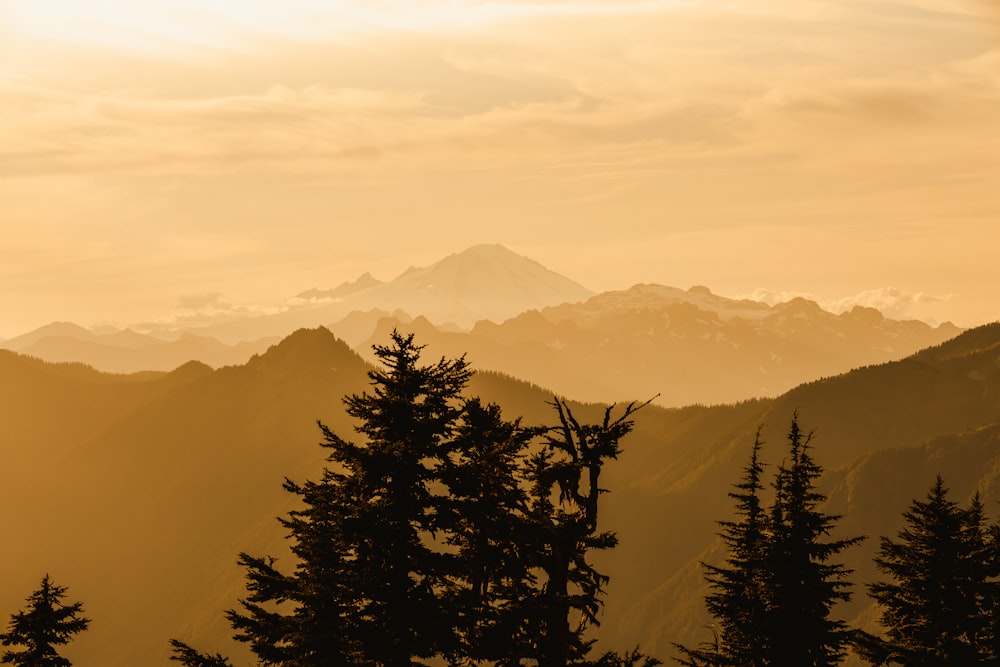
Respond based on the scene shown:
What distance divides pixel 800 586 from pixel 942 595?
4718 millimetres

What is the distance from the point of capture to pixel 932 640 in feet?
124

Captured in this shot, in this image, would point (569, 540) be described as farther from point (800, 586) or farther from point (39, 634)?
point (39, 634)

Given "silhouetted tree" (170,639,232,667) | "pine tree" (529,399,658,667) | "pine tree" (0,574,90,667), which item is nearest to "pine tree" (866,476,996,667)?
"pine tree" (529,399,658,667)

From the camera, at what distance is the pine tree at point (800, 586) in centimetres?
3862

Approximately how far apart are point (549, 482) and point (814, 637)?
697 inches

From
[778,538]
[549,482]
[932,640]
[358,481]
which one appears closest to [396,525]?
[358,481]

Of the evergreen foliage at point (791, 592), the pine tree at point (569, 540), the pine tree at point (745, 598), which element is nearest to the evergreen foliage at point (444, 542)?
the pine tree at point (569, 540)

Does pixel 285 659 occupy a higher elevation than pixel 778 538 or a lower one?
lower

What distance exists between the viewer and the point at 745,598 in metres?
41.8

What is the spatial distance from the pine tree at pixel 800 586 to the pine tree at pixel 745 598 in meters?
0.42

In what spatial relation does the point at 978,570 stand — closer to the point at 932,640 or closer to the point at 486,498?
the point at 932,640

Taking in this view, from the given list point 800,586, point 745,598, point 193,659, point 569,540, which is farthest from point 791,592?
point 193,659

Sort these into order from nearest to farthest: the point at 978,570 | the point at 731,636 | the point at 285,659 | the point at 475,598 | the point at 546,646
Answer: the point at 546,646
the point at 475,598
the point at 285,659
the point at 978,570
the point at 731,636

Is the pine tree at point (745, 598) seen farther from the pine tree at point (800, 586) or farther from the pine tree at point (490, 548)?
the pine tree at point (490, 548)
